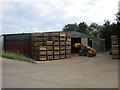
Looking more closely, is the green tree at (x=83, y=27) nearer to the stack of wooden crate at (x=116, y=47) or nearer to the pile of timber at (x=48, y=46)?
the pile of timber at (x=48, y=46)

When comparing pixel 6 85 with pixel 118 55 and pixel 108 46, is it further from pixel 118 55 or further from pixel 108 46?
pixel 108 46

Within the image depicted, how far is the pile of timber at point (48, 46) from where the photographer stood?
14.1 meters

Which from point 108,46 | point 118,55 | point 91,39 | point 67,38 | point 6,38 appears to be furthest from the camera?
point 108,46

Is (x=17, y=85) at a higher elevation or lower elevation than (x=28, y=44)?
lower

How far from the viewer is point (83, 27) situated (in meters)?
51.4

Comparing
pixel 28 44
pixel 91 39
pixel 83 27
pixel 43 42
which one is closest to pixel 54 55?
pixel 43 42

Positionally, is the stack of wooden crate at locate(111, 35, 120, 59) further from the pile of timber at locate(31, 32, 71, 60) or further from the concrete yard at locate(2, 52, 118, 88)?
the concrete yard at locate(2, 52, 118, 88)

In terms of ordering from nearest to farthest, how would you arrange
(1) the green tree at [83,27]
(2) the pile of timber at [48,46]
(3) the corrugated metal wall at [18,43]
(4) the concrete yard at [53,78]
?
(4) the concrete yard at [53,78] → (2) the pile of timber at [48,46] → (3) the corrugated metal wall at [18,43] → (1) the green tree at [83,27]

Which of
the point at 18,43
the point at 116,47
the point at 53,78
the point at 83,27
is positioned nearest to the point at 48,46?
the point at 18,43

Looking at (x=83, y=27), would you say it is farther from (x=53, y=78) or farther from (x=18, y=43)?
(x=53, y=78)

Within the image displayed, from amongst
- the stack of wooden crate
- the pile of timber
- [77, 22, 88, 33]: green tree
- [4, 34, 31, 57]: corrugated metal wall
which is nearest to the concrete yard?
the pile of timber

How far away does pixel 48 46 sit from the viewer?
14281 millimetres

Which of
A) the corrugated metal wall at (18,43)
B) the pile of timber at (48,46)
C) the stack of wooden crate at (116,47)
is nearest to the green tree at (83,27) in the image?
the corrugated metal wall at (18,43)

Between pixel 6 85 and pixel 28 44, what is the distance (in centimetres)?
1198
